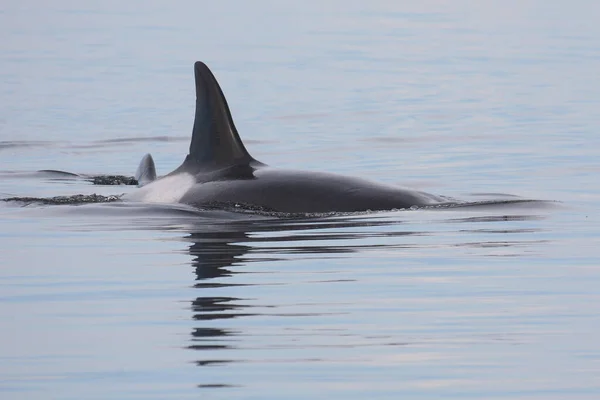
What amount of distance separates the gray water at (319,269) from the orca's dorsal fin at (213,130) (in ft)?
2.56

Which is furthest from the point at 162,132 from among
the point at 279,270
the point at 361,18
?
the point at 361,18

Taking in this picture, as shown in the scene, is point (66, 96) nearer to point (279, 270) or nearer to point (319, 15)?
point (279, 270)

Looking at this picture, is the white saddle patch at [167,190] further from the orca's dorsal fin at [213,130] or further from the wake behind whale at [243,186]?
the orca's dorsal fin at [213,130]

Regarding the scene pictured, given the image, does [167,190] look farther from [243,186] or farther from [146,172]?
[146,172]

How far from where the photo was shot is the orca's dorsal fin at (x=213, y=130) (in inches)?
613

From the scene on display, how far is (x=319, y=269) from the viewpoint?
11680 mm

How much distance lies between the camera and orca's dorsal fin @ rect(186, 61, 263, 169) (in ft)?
51.1

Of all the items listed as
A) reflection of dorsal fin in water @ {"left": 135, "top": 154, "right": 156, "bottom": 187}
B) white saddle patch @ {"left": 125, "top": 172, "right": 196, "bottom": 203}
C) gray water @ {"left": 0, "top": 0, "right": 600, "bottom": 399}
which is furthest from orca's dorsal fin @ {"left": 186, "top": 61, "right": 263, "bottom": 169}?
reflection of dorsal fin in water @ {"left": 135, "top": 154, "right": 156, "bottom": 187}

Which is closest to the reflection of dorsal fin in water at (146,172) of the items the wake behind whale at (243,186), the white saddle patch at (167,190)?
the white saddle patch at (167,190)

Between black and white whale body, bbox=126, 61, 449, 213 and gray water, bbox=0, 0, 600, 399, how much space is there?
27 cm

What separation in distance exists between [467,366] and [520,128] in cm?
1955

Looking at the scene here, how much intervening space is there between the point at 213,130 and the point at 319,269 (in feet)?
13.7

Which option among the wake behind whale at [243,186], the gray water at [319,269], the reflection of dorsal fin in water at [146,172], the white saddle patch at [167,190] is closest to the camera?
the gray water at [319,269]

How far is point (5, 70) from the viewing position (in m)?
47.1
